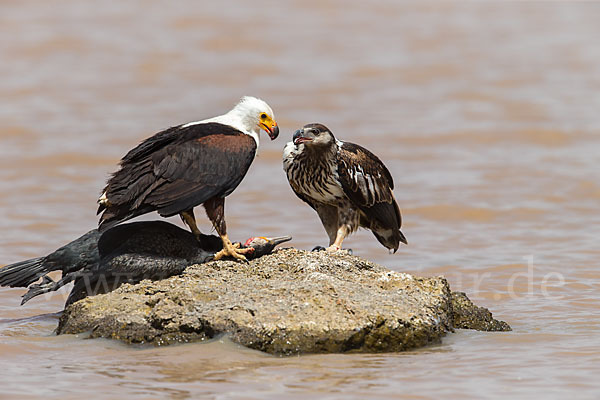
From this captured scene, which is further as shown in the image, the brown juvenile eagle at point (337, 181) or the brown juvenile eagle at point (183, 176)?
the brown juvenile eagle at point (337, 181)

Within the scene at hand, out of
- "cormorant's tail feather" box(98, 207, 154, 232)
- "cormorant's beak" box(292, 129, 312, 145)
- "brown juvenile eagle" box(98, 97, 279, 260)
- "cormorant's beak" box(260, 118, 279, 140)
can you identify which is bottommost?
"cormorant's tail feather" box(98, 207, 154, 232)

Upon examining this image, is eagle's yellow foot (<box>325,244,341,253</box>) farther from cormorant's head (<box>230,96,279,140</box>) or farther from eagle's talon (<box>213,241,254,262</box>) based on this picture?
cormorant's head (<box>230,96,279,140</box>)

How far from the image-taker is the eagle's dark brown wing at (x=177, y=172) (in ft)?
22.3

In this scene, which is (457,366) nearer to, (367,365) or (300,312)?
(367,365)

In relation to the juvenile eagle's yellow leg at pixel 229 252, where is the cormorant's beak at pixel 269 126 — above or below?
above

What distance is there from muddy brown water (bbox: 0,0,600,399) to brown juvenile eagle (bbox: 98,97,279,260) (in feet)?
3.57

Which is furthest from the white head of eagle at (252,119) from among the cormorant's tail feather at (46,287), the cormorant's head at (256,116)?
the cormorant's tail feather at (46,287)

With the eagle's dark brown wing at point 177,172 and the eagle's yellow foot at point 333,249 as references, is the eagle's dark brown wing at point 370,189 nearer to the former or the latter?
the eagle's yellow foot at point 333,249

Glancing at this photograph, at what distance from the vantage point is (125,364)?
5.77 meters

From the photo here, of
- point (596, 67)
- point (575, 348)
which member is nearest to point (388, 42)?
point (596, 67)

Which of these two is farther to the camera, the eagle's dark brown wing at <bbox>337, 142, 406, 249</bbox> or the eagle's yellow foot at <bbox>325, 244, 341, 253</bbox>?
the eagle's dark brown wing at <bbox>337, 142, 406, 249</bbox>

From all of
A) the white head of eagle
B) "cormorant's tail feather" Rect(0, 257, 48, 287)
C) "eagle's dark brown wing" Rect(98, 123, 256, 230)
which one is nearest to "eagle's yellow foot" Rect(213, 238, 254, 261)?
"eagle's dark brown wing" Rect(98, 123, 256, 230)

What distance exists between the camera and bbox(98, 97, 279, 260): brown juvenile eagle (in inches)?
268

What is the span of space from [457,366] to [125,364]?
6.68 feet
